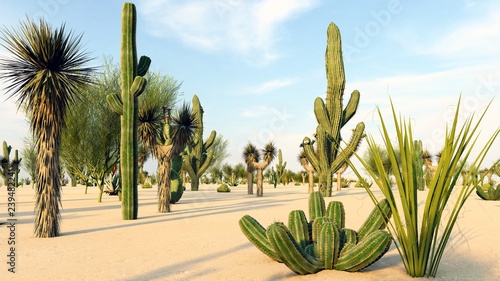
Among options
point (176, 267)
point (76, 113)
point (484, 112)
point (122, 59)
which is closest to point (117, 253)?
point (176, 267)

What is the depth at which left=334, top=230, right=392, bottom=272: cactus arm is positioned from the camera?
4352 mm

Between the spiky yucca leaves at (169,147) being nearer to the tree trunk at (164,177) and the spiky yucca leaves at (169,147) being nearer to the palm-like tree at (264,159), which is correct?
the tree trunk at (164,177)

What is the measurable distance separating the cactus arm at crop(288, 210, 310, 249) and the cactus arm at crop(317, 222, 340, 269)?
0.65 metres

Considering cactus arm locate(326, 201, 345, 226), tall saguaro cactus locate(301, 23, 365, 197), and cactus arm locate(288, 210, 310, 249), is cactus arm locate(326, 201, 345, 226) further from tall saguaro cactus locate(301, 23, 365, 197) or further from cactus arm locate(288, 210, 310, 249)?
tall saguaro cactus locate(301, 23, 365, 197)

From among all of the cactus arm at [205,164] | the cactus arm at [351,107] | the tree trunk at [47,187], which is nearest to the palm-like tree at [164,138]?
the tree trunk at [47,187]

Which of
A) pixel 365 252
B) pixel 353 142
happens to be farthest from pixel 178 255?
pixel 353 142

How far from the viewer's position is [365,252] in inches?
174

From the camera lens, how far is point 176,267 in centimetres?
529

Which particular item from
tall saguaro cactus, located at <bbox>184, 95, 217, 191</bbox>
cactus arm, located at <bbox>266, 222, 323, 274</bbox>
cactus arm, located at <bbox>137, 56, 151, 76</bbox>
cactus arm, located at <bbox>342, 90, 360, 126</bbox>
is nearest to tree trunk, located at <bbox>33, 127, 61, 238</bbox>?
cactus arm, located at <bbox>137, 56, 151, 76</bbox>

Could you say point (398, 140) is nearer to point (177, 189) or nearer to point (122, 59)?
point (122, 59)

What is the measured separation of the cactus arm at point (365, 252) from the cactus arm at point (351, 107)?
1642 centimetres

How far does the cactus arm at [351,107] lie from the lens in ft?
67.4

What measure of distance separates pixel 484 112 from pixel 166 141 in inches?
419

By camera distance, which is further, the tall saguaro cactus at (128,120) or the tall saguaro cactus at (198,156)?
the tall saguaro cactus at (198,156)
